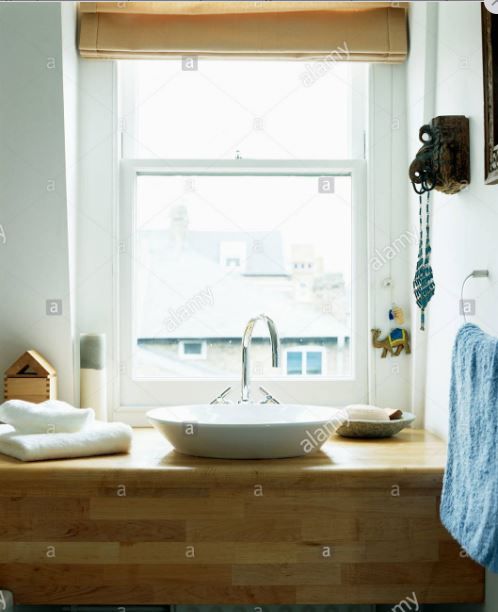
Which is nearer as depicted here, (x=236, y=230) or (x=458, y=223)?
(x=458, y=223)

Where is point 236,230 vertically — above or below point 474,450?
above

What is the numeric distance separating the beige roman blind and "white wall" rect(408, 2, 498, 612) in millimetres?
114

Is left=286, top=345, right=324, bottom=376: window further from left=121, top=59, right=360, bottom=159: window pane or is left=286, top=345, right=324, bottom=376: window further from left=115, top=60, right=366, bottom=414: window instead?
left=121, top=59, right=360, bottom=159: window pane

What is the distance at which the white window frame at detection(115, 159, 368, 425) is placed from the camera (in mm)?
2354

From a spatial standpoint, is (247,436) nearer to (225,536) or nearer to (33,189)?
(225,536)

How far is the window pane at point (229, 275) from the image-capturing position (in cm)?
239

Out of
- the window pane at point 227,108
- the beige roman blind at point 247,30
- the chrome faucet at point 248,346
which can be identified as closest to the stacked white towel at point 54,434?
the chrome faucet at point 248,346

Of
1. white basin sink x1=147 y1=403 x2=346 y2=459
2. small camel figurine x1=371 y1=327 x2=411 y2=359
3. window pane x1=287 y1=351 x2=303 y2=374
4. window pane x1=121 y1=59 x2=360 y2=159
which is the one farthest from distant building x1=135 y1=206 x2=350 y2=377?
white basin sink x1=147 y1=403 x2=346 y2=459

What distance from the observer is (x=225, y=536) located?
1698 millimetres

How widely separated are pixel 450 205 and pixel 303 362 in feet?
2.27

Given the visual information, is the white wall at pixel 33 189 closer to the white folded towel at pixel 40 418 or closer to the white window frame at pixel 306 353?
the white folded towel at pixel 40 418

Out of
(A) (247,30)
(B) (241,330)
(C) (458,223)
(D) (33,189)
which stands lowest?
(B) (241,330)


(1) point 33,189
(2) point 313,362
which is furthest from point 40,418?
(2) point 313,362

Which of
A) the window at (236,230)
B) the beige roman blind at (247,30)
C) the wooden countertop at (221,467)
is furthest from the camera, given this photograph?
the window at (236,230)
